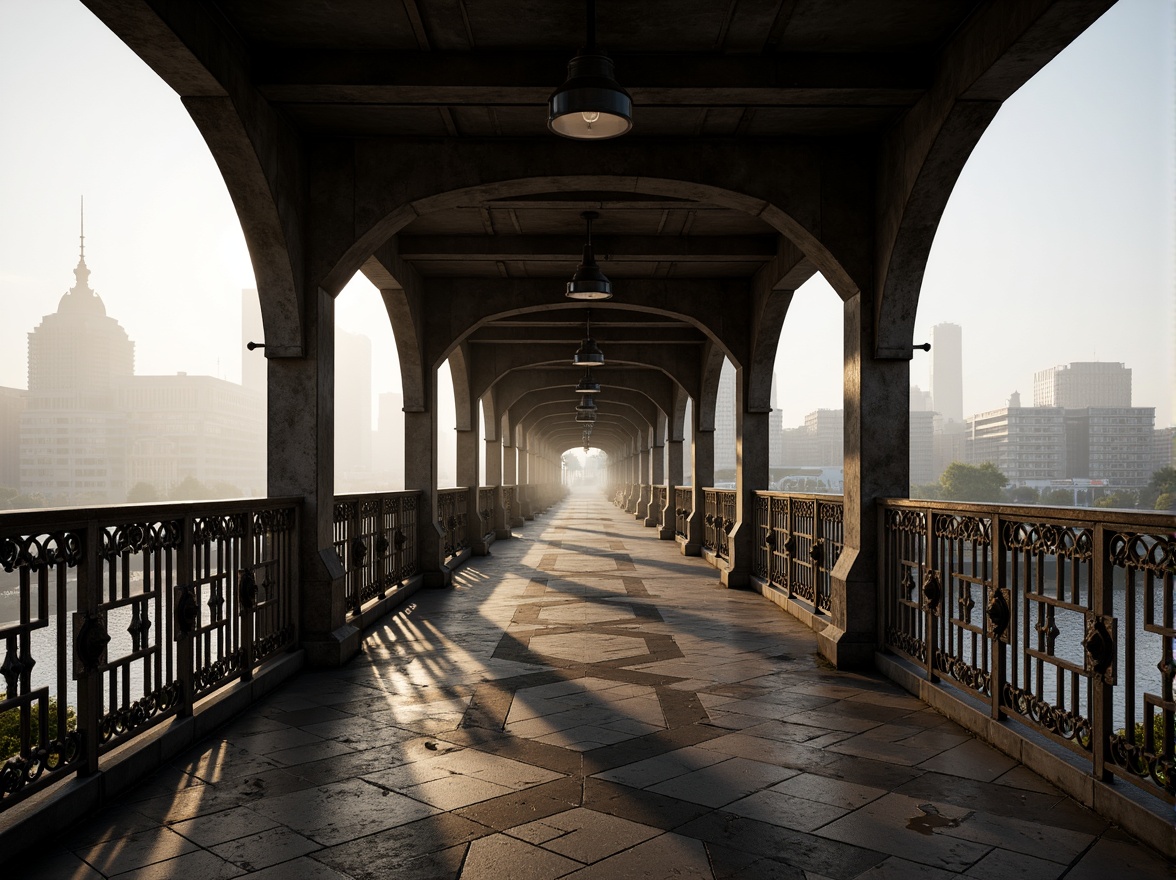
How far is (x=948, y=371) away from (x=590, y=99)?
200113mm

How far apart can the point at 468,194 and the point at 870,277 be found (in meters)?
3.05

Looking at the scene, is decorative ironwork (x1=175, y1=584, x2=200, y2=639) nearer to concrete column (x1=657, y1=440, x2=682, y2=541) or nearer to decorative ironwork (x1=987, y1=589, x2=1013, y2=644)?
decorative ironwork (x1=987, y1=589, x2=1013, y2=644)

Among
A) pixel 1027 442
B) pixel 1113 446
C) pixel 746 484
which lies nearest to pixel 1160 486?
pixel 1113 446

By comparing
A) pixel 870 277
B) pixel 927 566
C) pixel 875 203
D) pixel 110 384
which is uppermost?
pixel 110 384

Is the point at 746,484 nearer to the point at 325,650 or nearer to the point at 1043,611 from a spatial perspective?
the point at 325,650

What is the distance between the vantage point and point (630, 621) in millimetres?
7770

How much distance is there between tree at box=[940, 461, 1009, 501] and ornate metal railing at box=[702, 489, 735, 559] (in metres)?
62.1

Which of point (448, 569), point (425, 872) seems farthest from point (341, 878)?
point (448, 569)

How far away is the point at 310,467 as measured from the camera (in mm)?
6219

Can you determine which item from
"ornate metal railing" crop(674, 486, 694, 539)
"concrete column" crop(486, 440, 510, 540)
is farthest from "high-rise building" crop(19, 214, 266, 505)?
"ornate metal railing" crop(674, 486, 694, 539)

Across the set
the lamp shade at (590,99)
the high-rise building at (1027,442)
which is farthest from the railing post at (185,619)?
the high-rise building at (1027,442)

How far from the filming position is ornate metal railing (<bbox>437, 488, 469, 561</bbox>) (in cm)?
1193

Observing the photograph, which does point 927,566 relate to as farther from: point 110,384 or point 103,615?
point 110,384

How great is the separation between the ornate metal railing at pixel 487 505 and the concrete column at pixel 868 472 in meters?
9.28
